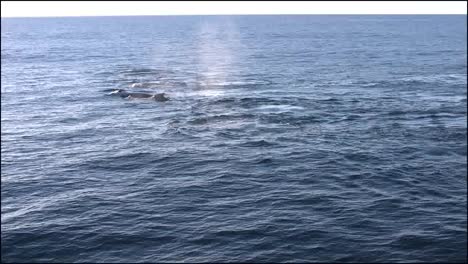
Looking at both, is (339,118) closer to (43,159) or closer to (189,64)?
(43,159)

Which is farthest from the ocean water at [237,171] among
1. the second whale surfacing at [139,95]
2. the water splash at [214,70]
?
the second whale surfacing at [139,95]

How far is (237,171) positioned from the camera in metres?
51.5

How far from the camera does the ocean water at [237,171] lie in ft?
119

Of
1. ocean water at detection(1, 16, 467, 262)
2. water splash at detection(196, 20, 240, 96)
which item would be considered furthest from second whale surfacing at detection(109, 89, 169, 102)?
water splash at detection(196, 20, 240, 96)

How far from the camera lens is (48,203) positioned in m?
43.8

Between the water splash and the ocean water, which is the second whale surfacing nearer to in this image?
the ocean water

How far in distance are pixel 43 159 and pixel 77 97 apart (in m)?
34.6

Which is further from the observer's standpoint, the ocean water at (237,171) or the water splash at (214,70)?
the water splash at (214,70)

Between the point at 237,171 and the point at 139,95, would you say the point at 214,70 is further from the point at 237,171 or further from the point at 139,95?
the point at 237,171

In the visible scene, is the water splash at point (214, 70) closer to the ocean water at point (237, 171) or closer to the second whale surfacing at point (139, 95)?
the ocean water at point (237, 171)

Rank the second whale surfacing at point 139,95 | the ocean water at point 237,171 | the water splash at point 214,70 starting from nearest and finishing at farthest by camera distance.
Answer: the ocean water at point 237,171, the second whale surfacing at point 139,95, the water splash at point 214,70

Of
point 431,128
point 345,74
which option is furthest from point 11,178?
point 345,74

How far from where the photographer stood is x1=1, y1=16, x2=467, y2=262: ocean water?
36.4 meters

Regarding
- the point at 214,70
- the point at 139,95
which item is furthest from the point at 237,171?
the point at 214,70
